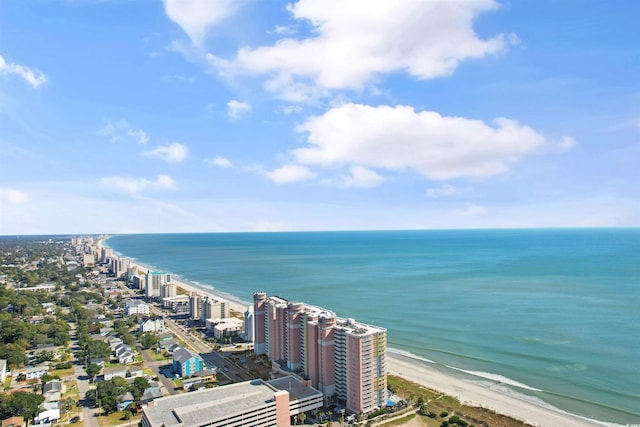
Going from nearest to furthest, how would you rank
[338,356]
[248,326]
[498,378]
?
[338,356] → [498,378] → [248,326]

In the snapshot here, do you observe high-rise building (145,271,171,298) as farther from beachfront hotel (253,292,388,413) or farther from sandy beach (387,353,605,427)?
sandy beach (387,353,605,427)

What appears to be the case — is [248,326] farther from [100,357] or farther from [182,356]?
[100,357]

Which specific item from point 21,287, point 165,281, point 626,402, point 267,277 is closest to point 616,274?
point 626,402

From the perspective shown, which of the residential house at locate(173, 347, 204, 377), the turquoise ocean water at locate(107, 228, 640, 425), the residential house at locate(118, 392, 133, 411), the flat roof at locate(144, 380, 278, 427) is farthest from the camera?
the residential house at locate(173, 347, 204, 377)

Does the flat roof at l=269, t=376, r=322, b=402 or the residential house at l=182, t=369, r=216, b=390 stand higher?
the flat roof at l=269, t=376, r=322, b=402

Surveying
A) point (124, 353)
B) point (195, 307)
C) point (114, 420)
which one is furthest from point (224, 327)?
point (114, 420)

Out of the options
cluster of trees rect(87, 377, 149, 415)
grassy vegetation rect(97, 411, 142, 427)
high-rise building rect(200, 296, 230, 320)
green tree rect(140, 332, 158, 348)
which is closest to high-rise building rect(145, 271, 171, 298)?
high-rise building rect(200, 296, 230, 320)
